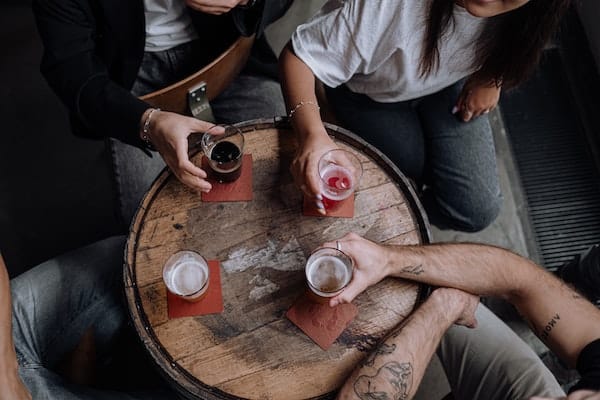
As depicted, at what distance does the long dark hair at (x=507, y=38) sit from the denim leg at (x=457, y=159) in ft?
0.95

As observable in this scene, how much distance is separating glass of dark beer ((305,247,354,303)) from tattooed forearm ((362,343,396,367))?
0.65 ft

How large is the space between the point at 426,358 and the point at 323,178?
62cm

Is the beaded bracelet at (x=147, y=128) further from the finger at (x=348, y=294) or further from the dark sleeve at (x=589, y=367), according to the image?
the dark sleeve at (x=589, y=367)

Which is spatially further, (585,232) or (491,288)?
(585,232)

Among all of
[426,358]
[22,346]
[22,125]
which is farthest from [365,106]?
[22,125]

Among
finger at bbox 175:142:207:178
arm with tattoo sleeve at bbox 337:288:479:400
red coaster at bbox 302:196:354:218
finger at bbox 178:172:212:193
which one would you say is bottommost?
arm with tattoo sleeve at bbox 337:288:479:400

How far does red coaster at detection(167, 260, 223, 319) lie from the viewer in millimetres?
1680

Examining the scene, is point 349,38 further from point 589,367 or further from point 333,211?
point 589,367

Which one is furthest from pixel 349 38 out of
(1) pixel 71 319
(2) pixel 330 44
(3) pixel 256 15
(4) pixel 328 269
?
(1) pixel 71 319

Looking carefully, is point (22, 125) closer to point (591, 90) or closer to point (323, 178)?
point (323, 178)

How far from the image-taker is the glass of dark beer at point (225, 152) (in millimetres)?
1817

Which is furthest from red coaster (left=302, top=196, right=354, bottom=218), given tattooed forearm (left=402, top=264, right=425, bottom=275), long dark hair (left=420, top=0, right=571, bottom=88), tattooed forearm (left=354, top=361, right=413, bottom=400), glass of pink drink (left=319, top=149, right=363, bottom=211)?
long dark hair (left=420, top=0, right=571, bottom=88)

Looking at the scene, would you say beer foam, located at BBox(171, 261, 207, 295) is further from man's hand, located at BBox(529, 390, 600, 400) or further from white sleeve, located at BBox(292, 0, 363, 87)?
man's hand, located at BBox(529, 390, 600, 400)

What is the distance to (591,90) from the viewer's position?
10.2ft
